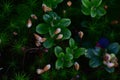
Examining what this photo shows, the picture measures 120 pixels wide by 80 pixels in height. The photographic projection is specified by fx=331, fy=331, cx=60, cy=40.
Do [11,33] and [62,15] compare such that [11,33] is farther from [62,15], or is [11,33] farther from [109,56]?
[109,56]

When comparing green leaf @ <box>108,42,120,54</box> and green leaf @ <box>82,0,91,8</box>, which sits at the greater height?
green leaf @ <box>82,0,91,8</box>

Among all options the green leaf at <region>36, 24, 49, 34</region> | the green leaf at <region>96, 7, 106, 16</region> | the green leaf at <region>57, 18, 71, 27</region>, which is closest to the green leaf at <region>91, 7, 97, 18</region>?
the green leaf at <region>96, 7, 106, 16</region>

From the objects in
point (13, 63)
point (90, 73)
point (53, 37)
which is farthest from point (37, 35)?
point (90, 73)

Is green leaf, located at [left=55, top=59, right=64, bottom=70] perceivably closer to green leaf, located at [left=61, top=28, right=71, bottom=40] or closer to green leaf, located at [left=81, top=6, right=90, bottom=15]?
green leaf, located at [left=61, top=28, right=71, bottom=40]

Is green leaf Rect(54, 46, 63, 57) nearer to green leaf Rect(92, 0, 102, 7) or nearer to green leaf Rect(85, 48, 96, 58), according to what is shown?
green leaf Rect(85, 48, 96, 58)

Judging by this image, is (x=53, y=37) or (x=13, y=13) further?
(x=13, y=13)

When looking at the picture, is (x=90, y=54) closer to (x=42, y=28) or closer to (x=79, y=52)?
(x=79, y=52)

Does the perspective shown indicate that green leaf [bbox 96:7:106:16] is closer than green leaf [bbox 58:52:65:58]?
No

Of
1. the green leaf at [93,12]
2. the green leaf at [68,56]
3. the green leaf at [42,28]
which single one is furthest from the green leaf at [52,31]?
the green leaf at [93,12]

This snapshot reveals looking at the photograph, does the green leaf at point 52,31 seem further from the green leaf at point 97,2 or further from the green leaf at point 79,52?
the green leaf at point 97,2

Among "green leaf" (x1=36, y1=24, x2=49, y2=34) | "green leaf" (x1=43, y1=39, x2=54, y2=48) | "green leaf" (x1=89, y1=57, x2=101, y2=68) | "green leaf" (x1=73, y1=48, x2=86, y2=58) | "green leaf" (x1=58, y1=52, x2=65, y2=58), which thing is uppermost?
"green leaf" (x1=36, y1=24, x2=49, y2=34)

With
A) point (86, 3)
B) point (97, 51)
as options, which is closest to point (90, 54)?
point (97, 51)
